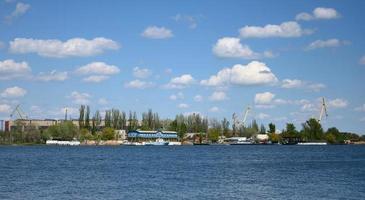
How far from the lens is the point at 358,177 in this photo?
61.9 meters

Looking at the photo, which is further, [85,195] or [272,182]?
[272,182]

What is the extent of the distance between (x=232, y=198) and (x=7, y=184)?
74.2 ft

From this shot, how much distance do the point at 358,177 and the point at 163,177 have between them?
2084 centimetres

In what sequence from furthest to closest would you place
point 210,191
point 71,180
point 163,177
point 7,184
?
point 163,177
point 71,180
point 7,184
point 210,191

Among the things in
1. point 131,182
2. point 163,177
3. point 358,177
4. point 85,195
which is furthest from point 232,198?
point 358,177

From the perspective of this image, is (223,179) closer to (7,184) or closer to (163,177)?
(163,177)

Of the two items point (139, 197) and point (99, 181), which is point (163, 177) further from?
point (139, 197)

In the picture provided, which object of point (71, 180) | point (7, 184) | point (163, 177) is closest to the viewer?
point (7, 184)

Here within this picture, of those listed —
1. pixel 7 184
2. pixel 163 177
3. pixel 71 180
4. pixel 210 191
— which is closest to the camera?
pixel 210 191

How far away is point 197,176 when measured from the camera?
62812mm

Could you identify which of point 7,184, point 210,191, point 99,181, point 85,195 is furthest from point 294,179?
point 7,184

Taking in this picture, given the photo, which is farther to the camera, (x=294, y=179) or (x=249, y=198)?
(x=294, y=179)

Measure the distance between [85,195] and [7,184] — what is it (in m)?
12.6

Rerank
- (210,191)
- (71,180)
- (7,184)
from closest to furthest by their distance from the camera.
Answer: (210,191), (7,184), (71,180)
